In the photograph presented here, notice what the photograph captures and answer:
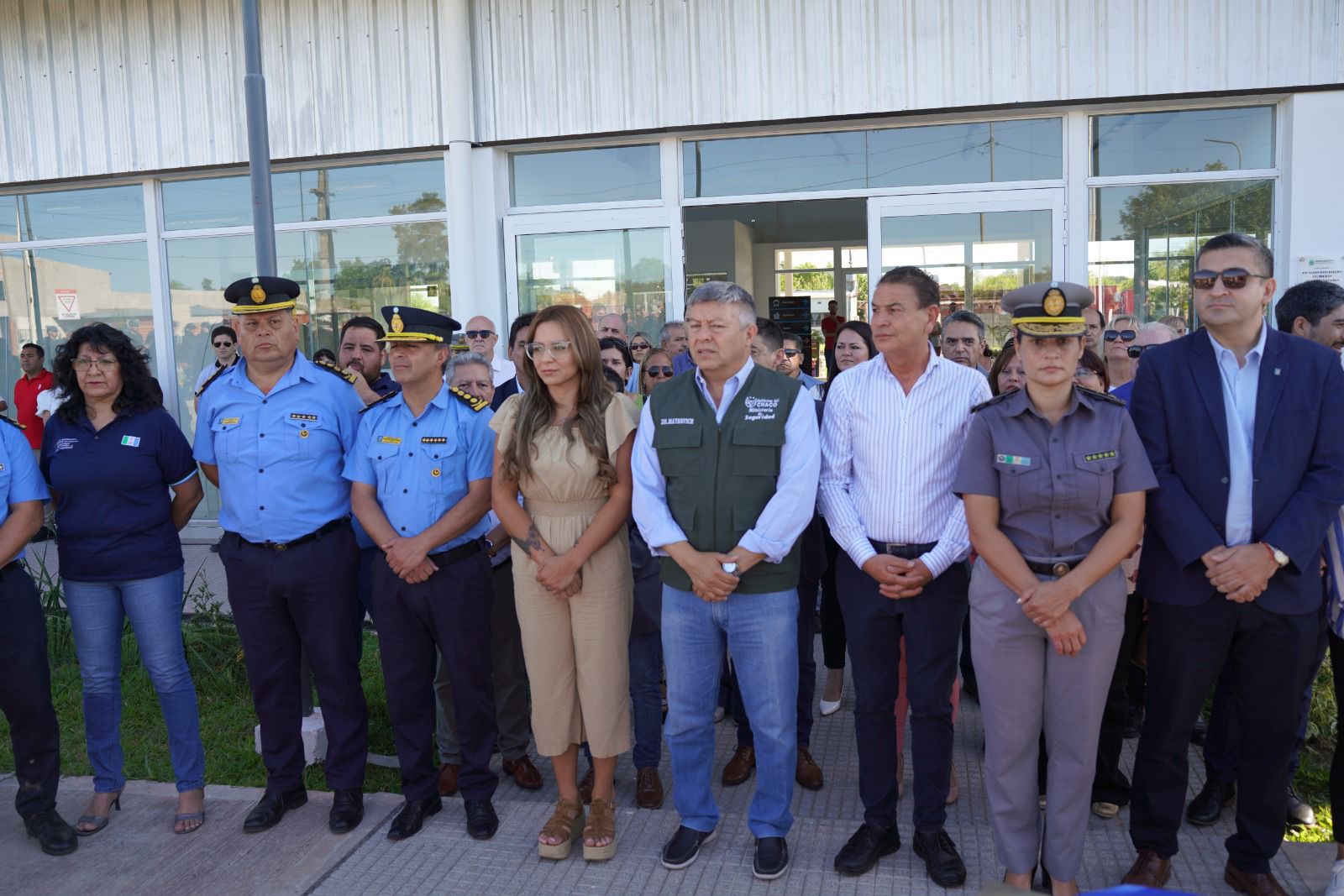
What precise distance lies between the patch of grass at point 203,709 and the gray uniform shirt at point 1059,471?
115 inches

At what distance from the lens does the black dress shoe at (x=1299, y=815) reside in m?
3.72

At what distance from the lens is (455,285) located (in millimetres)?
8773

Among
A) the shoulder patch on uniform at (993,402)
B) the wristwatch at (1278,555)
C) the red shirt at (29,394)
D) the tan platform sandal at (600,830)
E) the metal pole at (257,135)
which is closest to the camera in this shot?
the wristwatch at (1278,555)

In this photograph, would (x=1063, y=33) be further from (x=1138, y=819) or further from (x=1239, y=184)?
(x=1138, y=819)

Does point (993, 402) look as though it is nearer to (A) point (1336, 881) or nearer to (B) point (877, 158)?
(A) point (1336, 881)

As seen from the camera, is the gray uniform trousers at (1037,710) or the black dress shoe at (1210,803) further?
the black dress shoe at (1210,803)

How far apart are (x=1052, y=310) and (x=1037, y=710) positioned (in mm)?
1260

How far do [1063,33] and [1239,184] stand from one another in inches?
72.0

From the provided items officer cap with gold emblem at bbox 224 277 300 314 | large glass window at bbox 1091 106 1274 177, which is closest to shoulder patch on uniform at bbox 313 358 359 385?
officer cap with gold emblem at bbox 224 277 300 314

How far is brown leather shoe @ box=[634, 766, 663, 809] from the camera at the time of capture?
4.02 metres

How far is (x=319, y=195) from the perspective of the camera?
941cm

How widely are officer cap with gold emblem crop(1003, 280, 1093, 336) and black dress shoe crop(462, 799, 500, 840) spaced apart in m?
2.63

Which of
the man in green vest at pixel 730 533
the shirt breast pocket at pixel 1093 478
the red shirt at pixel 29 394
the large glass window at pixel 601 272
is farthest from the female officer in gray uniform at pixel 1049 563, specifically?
the red shirt at pixel 29 394

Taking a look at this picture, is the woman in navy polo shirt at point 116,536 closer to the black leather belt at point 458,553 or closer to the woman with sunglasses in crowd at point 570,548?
→ the black leather belt at point 458,553
